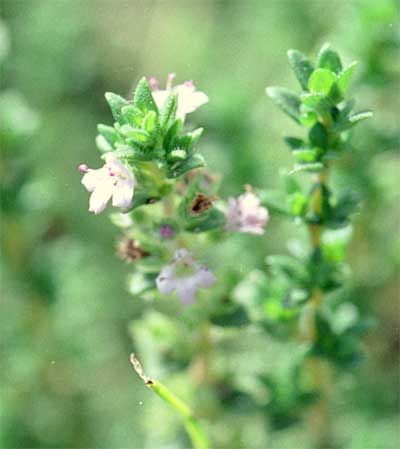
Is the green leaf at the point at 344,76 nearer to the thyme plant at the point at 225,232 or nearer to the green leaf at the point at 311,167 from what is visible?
the thyme plant at the point at 225,232

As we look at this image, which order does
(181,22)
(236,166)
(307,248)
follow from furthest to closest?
(181,22), (236,166), (307,248)

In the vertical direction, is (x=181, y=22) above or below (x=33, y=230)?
above

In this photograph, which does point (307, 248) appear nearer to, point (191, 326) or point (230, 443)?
point (191, 326)

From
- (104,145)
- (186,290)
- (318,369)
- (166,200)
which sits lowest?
(318,369)

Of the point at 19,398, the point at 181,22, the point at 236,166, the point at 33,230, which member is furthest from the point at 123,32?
the point at 19,398

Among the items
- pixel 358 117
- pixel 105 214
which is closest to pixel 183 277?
pixel 358 117

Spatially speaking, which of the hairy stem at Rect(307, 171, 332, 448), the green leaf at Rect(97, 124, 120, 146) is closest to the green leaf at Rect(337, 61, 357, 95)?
the hairy stem at Rect(307, 171, 332, 448)

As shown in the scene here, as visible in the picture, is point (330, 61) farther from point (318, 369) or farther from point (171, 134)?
point (318, 369)
